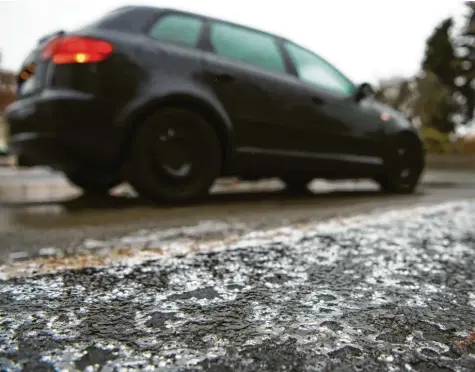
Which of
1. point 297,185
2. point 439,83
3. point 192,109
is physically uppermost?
point 439,83

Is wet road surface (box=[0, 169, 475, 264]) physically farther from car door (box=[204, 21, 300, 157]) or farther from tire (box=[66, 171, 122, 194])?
car door (box=[204, 21, 300, 157])

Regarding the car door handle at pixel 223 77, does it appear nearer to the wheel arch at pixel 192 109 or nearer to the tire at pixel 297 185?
the wheel arch at pixel 192 109

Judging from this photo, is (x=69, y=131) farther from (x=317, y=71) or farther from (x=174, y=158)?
(x=317, y=71)

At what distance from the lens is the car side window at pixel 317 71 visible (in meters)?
4.33

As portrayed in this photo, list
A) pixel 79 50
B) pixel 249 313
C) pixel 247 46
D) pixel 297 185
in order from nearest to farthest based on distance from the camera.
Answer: pixel 249 313 → pixel 79 50 → pixel 247 46 → pixel 297 185

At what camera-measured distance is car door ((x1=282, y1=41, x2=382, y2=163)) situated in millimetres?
4188

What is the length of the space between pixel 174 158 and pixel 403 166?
2921mm

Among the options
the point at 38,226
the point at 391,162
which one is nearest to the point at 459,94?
the point at 391,162

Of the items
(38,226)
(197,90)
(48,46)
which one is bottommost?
(38,226)

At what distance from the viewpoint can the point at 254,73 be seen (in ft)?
12.6

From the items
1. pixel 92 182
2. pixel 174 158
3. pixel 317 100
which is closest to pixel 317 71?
pixel 317 100

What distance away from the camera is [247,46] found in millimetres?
4020

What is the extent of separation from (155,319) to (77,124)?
244cm

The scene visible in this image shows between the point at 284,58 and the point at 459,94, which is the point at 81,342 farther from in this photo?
the point at 459,94
